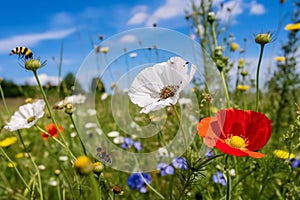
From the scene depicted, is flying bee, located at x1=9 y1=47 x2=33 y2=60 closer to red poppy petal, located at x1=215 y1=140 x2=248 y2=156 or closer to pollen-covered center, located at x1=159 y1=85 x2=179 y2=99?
pollen-covered center, located at x1=159 y1=85 x2=179 y2=99

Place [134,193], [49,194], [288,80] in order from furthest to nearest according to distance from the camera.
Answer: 1. [288,80]
2. [49,194]
3. [134,193]

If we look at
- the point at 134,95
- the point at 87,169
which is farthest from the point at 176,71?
the point at 87,169

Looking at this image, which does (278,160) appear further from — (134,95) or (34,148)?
(34,148)

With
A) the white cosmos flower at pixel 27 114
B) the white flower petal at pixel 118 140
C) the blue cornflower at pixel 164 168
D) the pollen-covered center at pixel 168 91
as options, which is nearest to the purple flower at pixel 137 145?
the white flower petal at pixel 118 140

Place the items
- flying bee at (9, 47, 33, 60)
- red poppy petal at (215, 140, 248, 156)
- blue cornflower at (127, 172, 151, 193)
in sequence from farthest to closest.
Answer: blue cornflower at (127, 172, 151, 193) → flying bee at (9, 47, 33, 60) → red poppy petal at (215, 140, 248, 156)

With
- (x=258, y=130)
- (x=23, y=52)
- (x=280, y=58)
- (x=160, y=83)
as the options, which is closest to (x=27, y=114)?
(x=23, y=52)

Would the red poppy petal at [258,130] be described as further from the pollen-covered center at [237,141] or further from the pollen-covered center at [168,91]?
the pollen-covered center at [168,91]

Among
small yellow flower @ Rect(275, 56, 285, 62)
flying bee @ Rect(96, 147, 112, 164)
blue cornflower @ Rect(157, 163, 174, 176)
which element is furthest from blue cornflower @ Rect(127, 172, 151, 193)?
small yellow flower @ Rect(275, 56, 285, 62)
